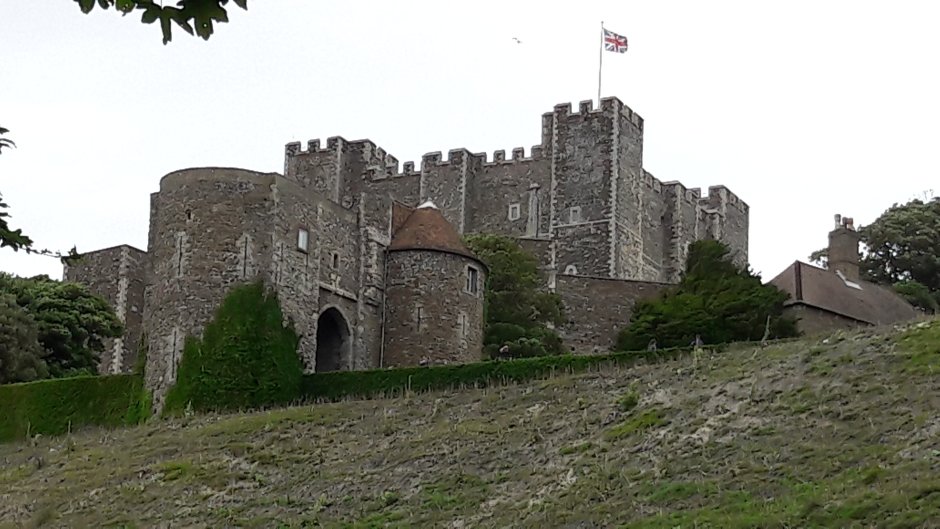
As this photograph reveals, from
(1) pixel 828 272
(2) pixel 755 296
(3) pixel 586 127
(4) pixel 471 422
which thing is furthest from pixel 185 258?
(3) pixel 586 127

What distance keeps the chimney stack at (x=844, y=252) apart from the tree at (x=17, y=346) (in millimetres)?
27648

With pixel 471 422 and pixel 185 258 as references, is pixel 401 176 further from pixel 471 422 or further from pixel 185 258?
pixel 471 422

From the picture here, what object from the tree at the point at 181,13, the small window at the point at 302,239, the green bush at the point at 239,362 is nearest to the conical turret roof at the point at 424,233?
the small window at the point at 302,239

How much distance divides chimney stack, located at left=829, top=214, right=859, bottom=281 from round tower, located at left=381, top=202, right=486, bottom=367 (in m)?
14.3

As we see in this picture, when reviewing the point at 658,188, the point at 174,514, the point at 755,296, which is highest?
the point at 658,188

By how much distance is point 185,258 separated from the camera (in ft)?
149

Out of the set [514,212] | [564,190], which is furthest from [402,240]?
[514,212]

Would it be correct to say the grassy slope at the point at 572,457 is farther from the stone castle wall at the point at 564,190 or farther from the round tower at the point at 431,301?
the stone castle wall at the point at 564,190

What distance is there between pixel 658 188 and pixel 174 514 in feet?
160

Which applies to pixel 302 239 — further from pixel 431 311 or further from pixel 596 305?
pixel 596 305

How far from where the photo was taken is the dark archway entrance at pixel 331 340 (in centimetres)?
4854

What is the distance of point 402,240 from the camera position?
1987 inches

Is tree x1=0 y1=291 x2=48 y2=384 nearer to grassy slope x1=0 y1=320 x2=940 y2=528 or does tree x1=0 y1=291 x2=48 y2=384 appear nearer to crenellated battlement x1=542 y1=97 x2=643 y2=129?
grassy slope x1=0 y1=320 x2=940 y2=528

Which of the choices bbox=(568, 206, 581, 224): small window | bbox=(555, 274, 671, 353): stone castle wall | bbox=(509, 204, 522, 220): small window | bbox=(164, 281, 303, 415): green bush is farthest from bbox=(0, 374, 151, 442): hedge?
bbox=(509, 204, 522, 220): small window
